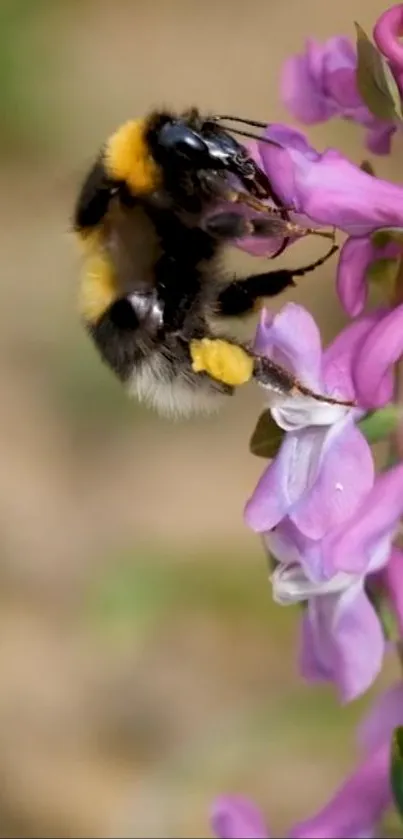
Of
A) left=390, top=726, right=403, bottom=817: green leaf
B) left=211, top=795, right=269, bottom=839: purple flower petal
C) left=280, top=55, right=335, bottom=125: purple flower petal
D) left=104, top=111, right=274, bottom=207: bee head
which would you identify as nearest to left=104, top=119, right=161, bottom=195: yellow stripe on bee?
left=104, top=111, right=274, bottom=207: bee head

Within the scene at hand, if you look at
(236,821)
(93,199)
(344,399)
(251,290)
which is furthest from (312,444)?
(236,821)

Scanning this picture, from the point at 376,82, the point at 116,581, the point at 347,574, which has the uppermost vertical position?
the point at 376,82

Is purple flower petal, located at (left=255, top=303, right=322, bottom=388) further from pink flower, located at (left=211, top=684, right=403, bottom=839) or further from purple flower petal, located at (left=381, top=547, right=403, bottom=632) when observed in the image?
pink flower, located at (left=211, top=684, right=403, bottom=839)

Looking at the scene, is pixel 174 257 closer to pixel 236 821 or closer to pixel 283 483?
pixel 283 483

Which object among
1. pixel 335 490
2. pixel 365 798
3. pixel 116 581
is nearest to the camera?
pixel 335 490

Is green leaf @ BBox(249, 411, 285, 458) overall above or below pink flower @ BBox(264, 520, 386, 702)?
Result: above

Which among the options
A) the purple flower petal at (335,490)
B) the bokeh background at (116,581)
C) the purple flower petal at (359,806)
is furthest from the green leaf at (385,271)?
the bokeh background at (116,581)

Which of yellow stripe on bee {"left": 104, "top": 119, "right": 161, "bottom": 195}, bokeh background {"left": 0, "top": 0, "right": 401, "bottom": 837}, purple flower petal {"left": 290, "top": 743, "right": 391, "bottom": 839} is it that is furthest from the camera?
bokeh background {"left": 0, "top": 0, "right": 401, "bottom": 837}
